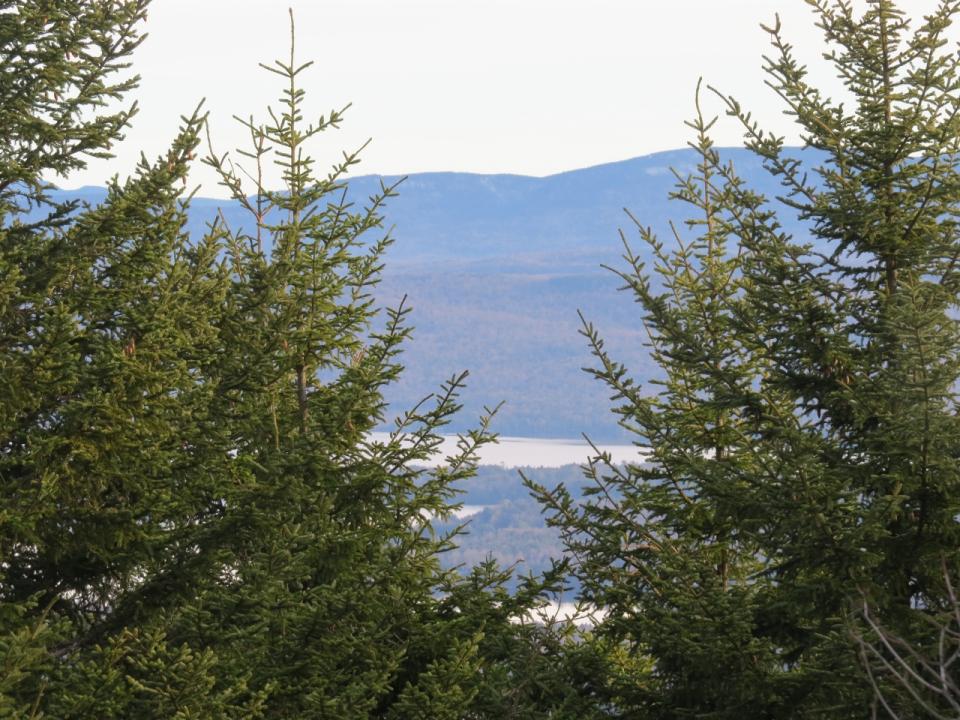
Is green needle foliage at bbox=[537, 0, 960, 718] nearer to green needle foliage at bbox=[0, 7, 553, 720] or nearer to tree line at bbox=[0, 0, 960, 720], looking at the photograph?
tree line at bbox=[0, 0, 960, 720]

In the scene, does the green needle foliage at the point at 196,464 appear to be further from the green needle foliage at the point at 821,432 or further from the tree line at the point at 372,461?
the green needle foliage at the point at 821,432

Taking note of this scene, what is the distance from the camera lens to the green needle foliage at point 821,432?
7668 millimetres

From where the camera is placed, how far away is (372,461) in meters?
9.39

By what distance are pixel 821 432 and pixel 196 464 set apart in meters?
4.50

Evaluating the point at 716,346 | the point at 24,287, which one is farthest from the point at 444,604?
the point at 24,287

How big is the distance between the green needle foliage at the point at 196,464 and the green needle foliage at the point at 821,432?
1.27 m

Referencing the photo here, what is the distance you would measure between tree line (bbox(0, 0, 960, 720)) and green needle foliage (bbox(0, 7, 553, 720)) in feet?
0.10

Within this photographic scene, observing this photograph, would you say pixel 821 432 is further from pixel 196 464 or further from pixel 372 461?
pixel 196 464

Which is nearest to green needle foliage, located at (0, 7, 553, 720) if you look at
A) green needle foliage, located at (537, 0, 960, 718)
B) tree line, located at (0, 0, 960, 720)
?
tree line, located at (0, 0, 960, 720)

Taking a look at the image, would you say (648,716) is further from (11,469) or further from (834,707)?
(11,469)

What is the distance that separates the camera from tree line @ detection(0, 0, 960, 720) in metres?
6.77

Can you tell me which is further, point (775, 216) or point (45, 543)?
point (775, 216)

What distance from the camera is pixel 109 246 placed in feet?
25.9

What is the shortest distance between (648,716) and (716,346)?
313 cm
